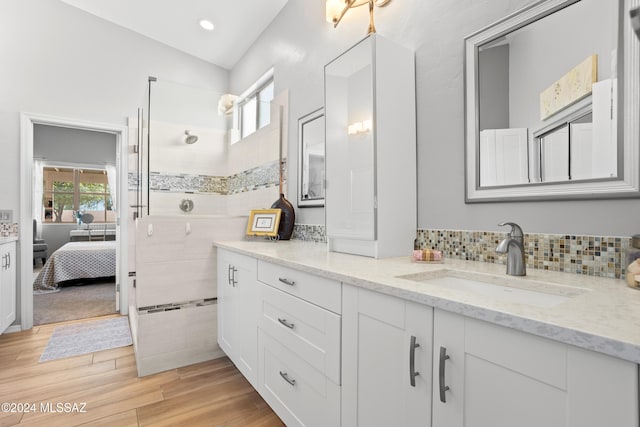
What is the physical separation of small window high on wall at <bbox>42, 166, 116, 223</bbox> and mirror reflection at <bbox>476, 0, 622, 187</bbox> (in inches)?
301

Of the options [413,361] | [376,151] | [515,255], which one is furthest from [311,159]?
[413,361]

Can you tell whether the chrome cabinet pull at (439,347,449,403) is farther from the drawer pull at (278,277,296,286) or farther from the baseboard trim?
the baseboard trim

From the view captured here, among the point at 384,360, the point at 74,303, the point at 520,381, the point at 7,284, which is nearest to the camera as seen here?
the point at 520,381

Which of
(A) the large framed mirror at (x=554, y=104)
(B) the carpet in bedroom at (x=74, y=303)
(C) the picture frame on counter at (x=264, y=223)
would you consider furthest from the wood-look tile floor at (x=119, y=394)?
(A) the large framed mirror at (x=554, y=104)

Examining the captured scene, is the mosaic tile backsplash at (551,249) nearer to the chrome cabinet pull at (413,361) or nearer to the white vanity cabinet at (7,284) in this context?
the chrome cabinet pull at (413,361)

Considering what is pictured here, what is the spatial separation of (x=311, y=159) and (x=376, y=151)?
970 millimetres

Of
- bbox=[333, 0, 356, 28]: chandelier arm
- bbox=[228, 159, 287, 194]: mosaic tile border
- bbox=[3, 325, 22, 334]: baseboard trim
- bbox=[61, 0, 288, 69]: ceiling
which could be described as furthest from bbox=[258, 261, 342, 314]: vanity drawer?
bbox=[3, 325, 22, 334]: baseboard trim

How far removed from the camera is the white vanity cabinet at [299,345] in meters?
1.19

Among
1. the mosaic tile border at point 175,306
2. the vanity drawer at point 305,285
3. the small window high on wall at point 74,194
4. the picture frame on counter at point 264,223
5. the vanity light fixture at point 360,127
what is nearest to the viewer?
the vanity drawer at point 305,285

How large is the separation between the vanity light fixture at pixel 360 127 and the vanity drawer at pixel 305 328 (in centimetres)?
85

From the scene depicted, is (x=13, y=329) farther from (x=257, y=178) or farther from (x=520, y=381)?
(x=520, y=381)

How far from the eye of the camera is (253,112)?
9.96 feet

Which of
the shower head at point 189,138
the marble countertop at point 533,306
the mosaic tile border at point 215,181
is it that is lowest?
the marble countertop at point 533,306

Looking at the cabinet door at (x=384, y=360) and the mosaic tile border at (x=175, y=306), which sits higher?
the cabinet door at (x=384, y=360)
